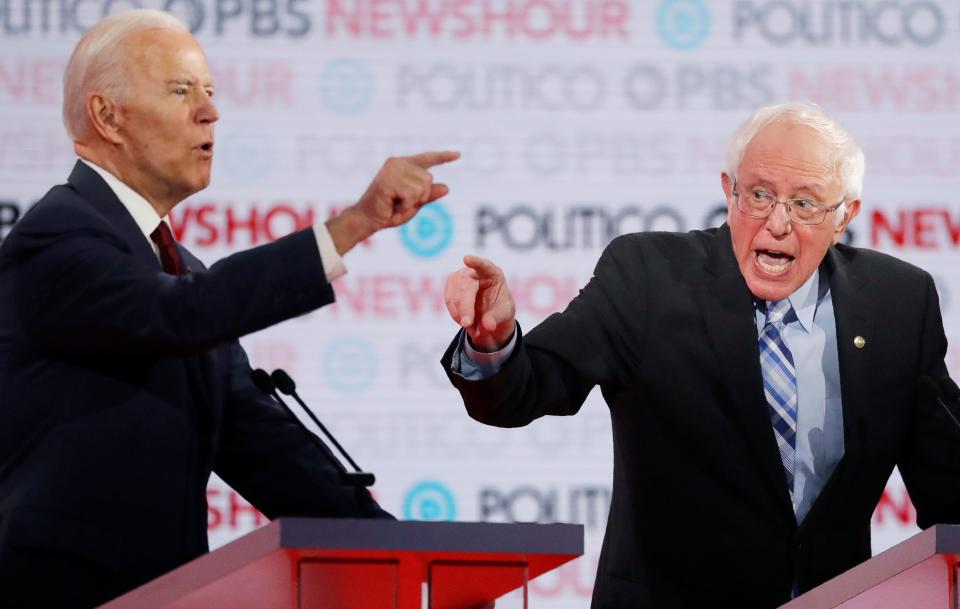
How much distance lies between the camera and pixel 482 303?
2387 millimetres

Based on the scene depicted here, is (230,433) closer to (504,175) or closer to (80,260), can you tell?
(80,260)

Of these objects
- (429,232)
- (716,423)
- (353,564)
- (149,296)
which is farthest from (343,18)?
(353,564)

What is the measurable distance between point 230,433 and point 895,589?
116 centimetres

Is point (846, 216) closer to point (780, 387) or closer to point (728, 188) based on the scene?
point (728, 188)

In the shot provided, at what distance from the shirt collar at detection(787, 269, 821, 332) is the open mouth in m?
0.07

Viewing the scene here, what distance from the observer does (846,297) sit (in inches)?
109

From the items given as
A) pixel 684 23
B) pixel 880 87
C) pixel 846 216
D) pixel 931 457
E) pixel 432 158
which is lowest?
pixel 931 457

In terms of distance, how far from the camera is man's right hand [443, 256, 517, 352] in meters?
2.32

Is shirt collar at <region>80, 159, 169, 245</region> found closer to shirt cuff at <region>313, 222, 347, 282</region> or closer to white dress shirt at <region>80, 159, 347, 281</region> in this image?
white dress shirt at <region>80, 159, 347, 281</region>

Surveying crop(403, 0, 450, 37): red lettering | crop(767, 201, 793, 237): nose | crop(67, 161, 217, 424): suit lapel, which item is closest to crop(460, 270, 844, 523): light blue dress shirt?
crop(767, 201, 793, 237): nose

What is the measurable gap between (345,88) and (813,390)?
1.55 meters

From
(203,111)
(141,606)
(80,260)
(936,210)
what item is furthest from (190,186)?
(936,210)

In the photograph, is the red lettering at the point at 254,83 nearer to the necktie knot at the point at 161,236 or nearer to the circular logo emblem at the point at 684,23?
the circular logo emblem at the point at 684,23

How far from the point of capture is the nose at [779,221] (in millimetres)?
2736
